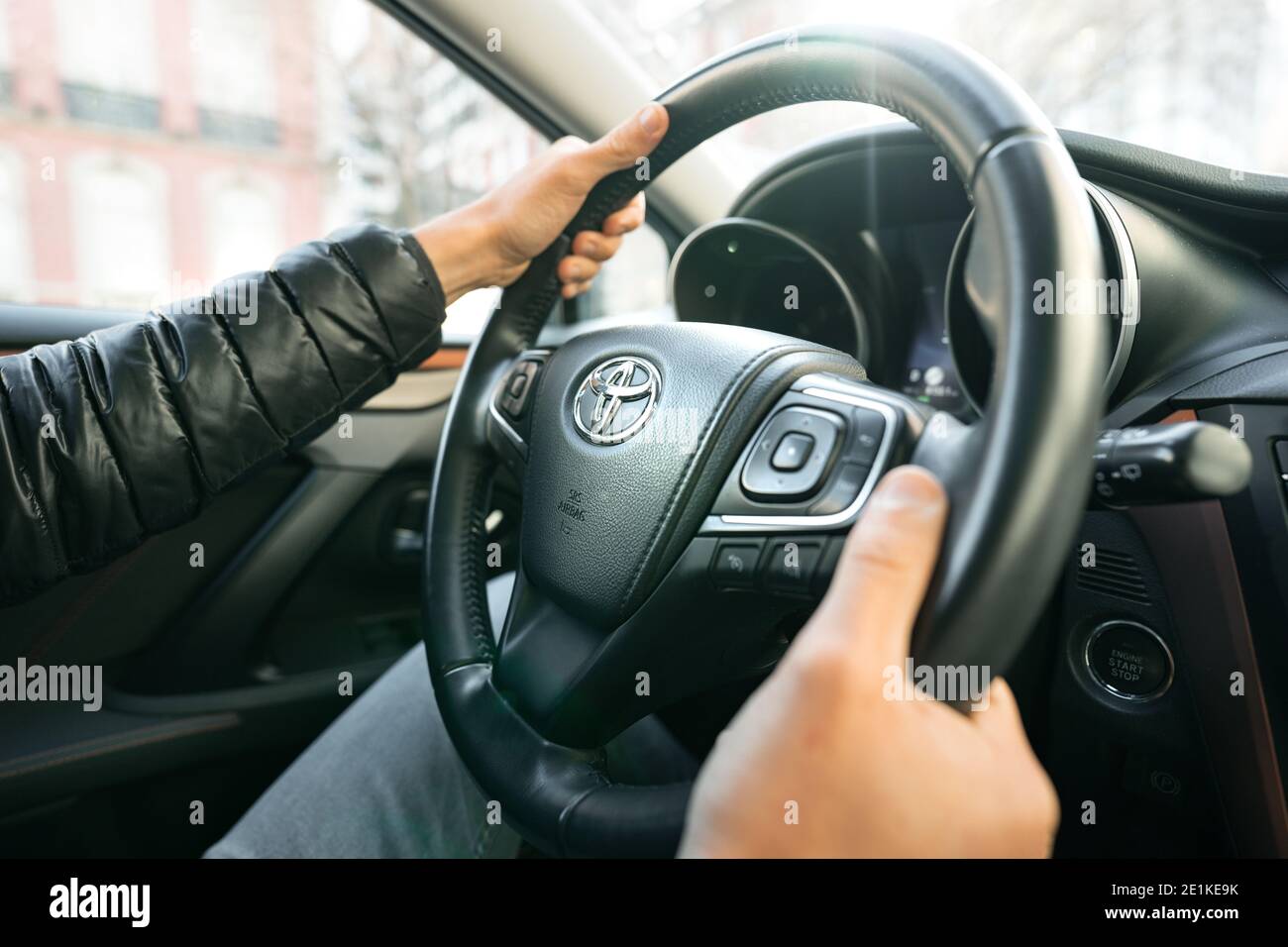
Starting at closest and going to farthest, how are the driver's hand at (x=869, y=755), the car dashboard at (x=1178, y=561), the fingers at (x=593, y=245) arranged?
1. the driver's hand at (x=869, y=755)
2. the car dashboard at (x=1178, y=561)
3. the fingers at (x=593, y=245)

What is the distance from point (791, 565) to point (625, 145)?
47 centimetres

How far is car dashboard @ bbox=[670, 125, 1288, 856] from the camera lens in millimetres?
710

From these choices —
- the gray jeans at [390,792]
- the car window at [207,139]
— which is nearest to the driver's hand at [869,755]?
the gray jeans at [390,792]

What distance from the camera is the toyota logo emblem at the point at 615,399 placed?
0.73 m

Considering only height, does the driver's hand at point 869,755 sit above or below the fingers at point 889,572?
below

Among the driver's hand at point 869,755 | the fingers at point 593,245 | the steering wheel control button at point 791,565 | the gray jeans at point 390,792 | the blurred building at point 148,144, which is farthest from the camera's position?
the blurred building at point 148,144

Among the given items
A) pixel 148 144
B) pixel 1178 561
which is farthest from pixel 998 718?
pixel 148 144

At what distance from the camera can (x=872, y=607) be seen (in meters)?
0.42

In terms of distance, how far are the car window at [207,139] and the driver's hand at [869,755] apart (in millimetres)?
980

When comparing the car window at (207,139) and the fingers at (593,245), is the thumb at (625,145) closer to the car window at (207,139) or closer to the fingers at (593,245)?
the fingers at (593,245)

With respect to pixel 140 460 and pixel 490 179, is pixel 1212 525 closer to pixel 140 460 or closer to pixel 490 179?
pixel 140 460

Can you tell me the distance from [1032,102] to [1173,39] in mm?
997

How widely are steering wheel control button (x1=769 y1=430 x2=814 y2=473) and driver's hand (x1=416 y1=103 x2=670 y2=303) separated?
41 cm

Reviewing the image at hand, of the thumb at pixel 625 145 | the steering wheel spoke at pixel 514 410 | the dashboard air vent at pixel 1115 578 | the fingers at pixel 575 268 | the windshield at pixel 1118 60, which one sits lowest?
the dashboard air vent at pixel 1115 578
